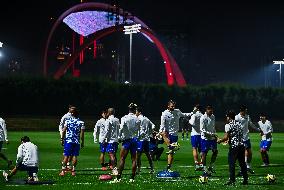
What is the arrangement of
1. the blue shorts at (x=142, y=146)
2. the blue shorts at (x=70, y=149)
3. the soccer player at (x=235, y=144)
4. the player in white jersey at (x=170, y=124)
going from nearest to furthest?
the soccer player at (x=235, y=144) → the blue shorts at (x=70, y=149) → the blue shorts at (x=142, y=146) → the player in white jersey at (x=170, y=124)

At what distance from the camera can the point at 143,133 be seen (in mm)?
21812

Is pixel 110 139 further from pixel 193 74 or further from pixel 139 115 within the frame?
pixel 193 74

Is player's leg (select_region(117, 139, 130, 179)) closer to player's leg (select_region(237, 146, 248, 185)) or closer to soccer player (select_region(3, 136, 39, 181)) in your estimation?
soccer player (select_region(3, 136, 39, 181))

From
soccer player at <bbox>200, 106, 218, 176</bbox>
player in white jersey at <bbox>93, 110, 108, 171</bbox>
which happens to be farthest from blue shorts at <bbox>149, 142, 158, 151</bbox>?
soccer player at <bbox>200, 106, 218, 176</bbox>

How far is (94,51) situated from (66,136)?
12159 centimetres

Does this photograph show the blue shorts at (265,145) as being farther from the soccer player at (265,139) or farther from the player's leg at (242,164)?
the player's leg at (242,164)

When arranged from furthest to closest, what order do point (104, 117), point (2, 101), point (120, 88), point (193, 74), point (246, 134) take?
point (193, 74) < point (120, 88) < point (2, 101) < point (104, 117) < point (246, 134)

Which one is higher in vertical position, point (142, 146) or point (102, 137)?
point (102, 137)

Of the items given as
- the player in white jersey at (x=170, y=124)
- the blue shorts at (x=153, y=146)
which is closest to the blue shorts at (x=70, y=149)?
the player in white jersey at (x=170, y=124)

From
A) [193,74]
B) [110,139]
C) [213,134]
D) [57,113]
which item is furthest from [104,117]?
[193,74]

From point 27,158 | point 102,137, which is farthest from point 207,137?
point 27,158

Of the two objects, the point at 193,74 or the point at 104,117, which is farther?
the point at 193,74

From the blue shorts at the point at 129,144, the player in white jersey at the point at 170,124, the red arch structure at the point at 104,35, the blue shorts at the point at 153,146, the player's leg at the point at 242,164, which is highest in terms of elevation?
the red arch structure at the point at 104,35

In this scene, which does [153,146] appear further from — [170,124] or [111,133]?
[111,133]
